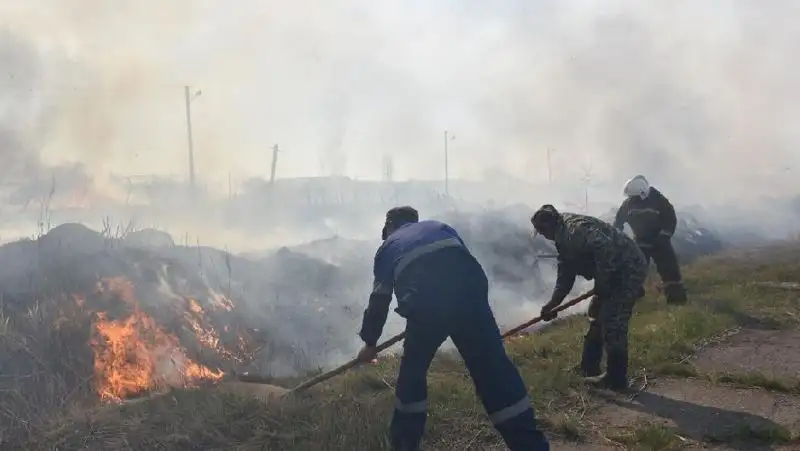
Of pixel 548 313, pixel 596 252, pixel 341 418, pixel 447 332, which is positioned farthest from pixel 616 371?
pixel 341 418

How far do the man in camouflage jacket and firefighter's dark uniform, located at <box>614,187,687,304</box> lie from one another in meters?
3.67

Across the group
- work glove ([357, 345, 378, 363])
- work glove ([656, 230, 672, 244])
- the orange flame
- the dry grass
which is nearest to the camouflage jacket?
the dry grass

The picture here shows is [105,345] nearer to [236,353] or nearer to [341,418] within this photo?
[236,353]

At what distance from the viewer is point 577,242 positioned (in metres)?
5.34

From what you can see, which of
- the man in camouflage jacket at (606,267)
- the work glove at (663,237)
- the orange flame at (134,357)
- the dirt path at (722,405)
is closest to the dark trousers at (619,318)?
the man in camouflage jacket at (606,267)

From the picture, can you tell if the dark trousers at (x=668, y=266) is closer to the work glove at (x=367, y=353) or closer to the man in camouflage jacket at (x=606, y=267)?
the man in camouflage jacket at (x=606, y=267)

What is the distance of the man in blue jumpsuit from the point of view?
3.91 meters

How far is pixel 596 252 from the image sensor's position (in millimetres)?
5309

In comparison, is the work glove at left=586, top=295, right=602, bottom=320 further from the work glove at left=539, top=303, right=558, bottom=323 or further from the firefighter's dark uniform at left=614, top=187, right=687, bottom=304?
the firefighter's dark uniform at left=614, top=187, right=687, bottom=304

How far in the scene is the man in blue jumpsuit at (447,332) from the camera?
391cm

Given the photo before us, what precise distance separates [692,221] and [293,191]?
15.0 meters

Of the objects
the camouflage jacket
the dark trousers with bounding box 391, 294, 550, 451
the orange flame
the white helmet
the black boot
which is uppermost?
the white helmet

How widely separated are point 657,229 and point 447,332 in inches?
236

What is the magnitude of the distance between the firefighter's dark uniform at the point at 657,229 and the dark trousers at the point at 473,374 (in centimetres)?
551
